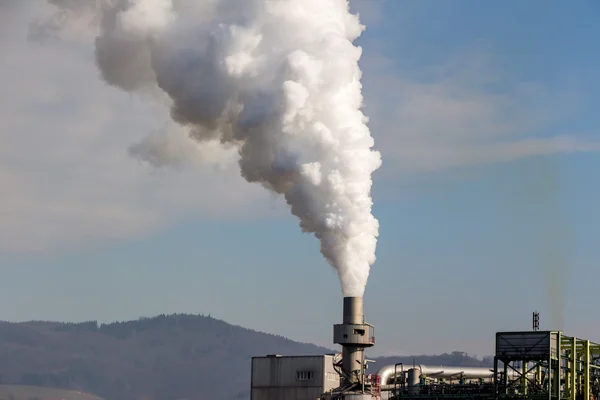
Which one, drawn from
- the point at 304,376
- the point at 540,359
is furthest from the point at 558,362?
the point at 304,376

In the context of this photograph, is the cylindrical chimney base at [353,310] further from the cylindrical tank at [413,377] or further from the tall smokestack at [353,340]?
the cylindrical tank at [413,377]

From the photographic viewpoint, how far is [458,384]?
292 feet

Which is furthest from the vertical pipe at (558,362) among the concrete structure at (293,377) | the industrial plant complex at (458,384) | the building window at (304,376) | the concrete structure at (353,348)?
the building window at (304,376)

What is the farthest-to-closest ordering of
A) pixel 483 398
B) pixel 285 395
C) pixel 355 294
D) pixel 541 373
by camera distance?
pixel 285 395 → pixel 541 373 → pixel 483 398 → pixel 355 294

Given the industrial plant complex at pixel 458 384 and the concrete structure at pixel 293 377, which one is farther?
the concrete structure at pixel 293 377

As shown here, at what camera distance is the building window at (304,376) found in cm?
9919

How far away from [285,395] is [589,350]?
100 feet

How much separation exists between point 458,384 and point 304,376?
17559 mm

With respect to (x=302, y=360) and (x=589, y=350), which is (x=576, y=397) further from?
(x=302, y=360)

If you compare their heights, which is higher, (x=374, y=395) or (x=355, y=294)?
(x=355, y=294)

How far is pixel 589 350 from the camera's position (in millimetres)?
87875

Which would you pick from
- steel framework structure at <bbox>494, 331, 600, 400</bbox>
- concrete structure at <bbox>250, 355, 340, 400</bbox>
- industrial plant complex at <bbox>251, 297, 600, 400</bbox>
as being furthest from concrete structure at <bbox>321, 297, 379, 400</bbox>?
concrete structure at <bbox>250, 355, 340, 400</bbox>

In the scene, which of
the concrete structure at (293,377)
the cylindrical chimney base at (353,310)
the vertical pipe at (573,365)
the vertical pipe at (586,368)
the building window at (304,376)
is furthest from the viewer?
the building window at (304,376)

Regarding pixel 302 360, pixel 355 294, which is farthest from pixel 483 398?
pixel 302 360
